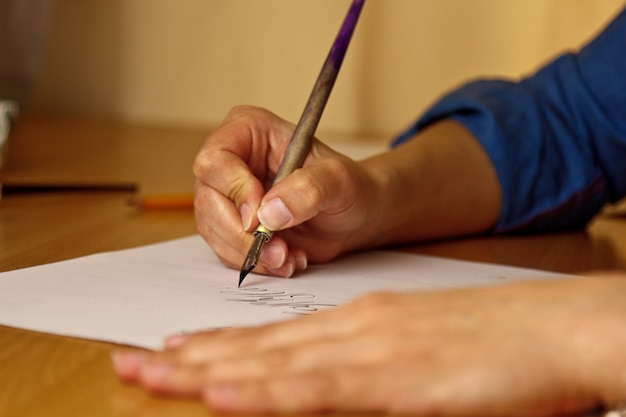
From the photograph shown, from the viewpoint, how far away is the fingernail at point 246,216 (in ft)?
2.24

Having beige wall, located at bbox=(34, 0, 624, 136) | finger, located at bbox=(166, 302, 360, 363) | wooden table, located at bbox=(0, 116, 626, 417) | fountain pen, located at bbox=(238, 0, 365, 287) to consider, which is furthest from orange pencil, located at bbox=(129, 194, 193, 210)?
beige wall, located at bbox=(34, 0, 624, 136)

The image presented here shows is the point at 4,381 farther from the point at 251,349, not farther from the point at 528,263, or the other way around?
the point at 528,263

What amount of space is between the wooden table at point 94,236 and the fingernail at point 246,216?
13cm

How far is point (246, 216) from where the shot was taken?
0.69m

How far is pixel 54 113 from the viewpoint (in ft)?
5.91

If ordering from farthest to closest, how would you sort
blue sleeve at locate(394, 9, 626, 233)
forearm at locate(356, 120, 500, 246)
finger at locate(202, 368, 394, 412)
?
blue sleeve at locate(394, 9, 626, 233) < forearm at locate(356, 120, 500, 246) < finger at locate(202, 368, 394, 412)

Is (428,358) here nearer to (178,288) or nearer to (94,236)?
(178,288)

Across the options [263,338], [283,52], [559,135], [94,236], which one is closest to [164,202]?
[94,236]

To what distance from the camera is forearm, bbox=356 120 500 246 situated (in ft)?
2.65

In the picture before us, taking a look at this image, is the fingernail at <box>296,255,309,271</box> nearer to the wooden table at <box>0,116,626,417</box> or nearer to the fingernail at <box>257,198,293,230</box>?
the fingernail at <box>257,198,293,230</box>

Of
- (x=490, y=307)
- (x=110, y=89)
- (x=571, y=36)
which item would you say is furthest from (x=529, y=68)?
(x=490, y=307)

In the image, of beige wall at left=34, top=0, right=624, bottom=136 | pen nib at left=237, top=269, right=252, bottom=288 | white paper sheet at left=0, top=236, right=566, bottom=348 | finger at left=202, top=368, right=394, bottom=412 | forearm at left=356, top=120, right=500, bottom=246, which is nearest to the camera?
finger at left=202, top=368, right=394, bottom=412

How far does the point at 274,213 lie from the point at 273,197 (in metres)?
0.01

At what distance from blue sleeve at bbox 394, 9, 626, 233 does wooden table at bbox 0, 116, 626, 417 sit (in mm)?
32
